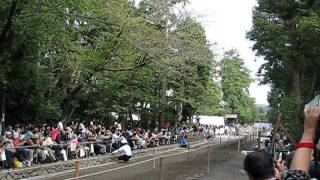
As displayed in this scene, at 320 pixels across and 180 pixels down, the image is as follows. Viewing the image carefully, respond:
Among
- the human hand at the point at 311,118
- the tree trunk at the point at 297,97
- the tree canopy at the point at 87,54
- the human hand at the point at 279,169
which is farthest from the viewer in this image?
the tree trunk at the point at 297,97

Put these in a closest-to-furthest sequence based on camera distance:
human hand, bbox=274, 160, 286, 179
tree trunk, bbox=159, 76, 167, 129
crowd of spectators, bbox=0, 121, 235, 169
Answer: human hand, bbox=274, 160, 286, 179
crowd of spectators, bbox=0, 121, 235, 169
tree trunk, bbox=159, 76, 167, 129

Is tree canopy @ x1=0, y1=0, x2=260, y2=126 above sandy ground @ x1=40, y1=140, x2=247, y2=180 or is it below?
above

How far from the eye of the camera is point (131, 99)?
38.1 metres

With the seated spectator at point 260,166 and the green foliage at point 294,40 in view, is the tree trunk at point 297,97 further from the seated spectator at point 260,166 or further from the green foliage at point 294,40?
the seated spectator at point 260,166

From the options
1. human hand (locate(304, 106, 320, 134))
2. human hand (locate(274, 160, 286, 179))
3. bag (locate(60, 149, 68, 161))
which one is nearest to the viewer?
human hand (locate(304, 106, 320, 134))

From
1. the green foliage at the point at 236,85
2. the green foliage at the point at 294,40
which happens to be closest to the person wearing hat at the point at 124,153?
the green foliage at the point at 294,40

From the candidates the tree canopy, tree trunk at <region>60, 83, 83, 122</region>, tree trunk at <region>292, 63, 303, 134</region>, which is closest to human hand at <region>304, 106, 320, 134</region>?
the tree canopy

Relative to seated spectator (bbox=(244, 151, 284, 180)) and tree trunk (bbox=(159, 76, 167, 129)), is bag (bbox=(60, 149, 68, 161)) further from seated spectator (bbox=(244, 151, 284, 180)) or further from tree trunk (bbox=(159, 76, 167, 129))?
tree trunk (bbox=(159, 76, 167, 129))

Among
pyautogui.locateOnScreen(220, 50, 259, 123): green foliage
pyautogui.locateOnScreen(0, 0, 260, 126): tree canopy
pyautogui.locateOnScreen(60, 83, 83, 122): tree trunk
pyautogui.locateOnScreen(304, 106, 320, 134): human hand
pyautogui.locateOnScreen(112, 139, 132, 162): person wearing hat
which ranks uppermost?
pyautogui.locateOnScreen(220, 50, 259, 123): green foliage

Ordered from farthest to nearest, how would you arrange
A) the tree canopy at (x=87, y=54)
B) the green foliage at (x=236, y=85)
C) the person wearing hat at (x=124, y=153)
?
the green foliage at (x=236, y=85) → the person wearing hat at (x=124, y=153) → the tree canopy at (x=87, y=54)

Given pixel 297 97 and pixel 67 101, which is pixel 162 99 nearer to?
pixel 67 101

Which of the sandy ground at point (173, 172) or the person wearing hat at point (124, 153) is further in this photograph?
the person wearing hat at point (124, 153)

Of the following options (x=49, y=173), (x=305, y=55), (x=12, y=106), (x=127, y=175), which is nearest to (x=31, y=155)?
(x=49, y=173)

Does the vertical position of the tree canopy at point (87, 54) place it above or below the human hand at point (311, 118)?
above
